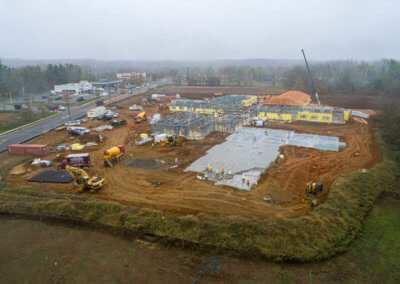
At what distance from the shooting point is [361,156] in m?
23.1

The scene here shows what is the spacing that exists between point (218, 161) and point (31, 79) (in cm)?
7254

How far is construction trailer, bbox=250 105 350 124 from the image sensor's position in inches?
1374

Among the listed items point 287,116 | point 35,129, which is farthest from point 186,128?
point 35,129

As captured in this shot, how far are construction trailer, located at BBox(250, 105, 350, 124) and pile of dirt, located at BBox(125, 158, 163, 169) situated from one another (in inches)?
755

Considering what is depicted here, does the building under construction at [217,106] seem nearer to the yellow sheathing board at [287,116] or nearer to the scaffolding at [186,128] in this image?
the yellow sheathing board at [287,116]

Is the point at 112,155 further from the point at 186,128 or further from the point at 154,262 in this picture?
the point at 154,262

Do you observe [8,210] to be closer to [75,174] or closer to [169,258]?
[75,174]

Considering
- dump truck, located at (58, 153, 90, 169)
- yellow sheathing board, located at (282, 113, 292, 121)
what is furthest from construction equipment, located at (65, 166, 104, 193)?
yellow sheathing board, located at (282, 113, 292, 121)

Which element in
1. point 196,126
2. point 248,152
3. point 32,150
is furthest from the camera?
point 196,126

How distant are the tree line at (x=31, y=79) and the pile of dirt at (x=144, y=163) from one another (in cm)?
5764

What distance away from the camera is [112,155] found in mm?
22594

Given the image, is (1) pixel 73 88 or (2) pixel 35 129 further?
(1) pixel 73 88

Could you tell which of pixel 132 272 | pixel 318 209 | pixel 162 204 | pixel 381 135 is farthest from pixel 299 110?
pixel 132 272

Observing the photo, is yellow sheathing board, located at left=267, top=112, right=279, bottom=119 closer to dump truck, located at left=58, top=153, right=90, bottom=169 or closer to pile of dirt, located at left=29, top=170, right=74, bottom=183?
dump truck, located at left=58, top=153, right=90, bottom=169
